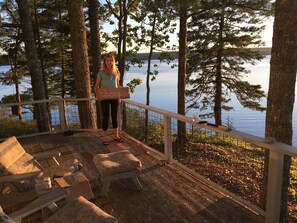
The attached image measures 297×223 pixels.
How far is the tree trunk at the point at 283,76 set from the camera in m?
3.64

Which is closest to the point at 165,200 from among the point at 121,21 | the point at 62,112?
the point at 62,112

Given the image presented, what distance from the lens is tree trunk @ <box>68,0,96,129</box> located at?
7578 millimetres

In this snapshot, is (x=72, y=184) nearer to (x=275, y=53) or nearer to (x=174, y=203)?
(x=174, y=203)

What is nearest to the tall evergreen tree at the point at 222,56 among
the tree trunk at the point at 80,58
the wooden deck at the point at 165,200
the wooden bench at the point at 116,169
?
the tree trunk at the point at 80,58

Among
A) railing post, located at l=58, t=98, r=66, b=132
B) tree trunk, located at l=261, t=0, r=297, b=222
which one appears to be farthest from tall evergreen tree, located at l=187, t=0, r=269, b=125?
tree trunk, located at l=261, t=0, r=297, b=222

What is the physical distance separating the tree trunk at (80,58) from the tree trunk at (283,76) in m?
5.23

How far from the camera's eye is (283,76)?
3768 mm

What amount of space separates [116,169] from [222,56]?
52.9 ft

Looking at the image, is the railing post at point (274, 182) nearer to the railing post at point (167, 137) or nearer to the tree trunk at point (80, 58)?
the railing post at point (167, 137)

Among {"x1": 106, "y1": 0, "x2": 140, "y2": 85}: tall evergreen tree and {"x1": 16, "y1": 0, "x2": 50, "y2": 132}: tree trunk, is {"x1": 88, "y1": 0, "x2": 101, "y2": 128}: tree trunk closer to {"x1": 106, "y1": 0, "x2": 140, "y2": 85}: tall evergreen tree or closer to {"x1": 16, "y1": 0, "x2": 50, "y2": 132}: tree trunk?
{"x1": 106, "y1": 0, "x2": 140, "y2": 85}: tall evergreen tree

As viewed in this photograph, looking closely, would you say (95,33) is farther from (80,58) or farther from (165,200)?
(165,200)

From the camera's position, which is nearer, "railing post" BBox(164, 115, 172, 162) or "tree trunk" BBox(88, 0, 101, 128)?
"railing post" BBox(164, 115, 172, 162)

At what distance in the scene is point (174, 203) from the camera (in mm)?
3645

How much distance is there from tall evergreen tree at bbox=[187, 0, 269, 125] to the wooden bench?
46.2 feet
